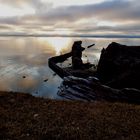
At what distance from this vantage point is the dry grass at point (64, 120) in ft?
34.7

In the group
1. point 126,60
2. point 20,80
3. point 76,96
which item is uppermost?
point 126,60

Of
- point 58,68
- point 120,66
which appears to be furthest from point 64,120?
point 58,68

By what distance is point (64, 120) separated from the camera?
473 inches

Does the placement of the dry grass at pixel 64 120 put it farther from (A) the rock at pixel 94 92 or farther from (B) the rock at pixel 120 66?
(B) the rock at pixel 120 66

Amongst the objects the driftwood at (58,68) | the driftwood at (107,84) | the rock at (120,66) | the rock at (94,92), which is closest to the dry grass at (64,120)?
the rock at (94,92)

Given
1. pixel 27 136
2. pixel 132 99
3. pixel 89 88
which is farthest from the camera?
pixel 89 88

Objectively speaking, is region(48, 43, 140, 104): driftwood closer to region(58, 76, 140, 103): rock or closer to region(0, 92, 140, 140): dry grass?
region(58, 76, 140, 103): rock

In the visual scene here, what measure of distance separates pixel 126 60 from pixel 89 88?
4.52 metres

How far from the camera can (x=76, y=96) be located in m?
23.8

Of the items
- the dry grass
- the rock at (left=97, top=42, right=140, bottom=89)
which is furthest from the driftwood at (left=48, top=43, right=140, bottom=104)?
the dry grass

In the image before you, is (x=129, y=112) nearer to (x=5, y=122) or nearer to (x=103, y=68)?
(x=5, y=122)

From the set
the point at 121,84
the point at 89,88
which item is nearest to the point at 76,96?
the point at 89,88

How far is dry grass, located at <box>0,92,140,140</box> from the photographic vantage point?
34.7ft

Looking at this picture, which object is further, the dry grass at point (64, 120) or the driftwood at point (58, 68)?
the driftwood at point (58, 68)
